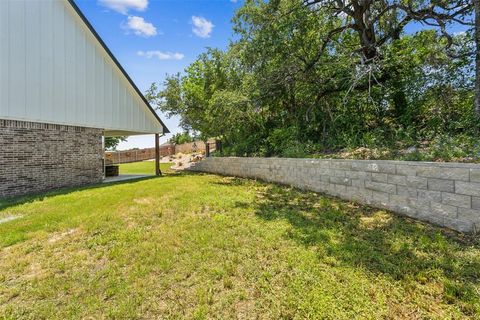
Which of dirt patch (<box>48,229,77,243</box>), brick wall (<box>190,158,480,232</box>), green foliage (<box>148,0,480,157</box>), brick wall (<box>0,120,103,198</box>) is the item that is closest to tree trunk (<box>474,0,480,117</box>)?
green foliage (<box>148,0,480,157</box>)

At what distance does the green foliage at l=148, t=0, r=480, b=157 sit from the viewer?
19.7 feet

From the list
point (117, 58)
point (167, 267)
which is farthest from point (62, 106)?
point (167, 267)

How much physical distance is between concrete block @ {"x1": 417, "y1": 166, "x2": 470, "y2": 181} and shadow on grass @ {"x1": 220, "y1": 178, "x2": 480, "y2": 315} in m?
0.77

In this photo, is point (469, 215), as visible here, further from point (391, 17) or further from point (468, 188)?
point (391, 17)

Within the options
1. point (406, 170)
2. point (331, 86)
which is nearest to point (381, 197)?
point (406, 170)

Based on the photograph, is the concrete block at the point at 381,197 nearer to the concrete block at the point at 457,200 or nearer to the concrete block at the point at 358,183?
the concrete block at the point at 358,183

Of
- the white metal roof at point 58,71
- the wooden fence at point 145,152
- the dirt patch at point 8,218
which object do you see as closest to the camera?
the dirt patch at point 8,218

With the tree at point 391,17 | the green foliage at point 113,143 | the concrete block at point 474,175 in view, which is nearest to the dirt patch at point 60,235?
the concrete block at point 474,175

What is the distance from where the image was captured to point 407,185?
436 centimetres

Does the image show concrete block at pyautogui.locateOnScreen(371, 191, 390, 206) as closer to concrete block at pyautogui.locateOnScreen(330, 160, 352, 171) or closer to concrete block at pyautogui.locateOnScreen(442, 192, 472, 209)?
concrete block at pyautogui.locateOnScreen(330, 160, 352, 171)

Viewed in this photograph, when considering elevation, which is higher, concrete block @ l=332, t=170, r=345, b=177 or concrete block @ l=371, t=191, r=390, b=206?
concrete block @ l=332, t=170, r=345, b=177

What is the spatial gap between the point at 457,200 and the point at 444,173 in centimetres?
42

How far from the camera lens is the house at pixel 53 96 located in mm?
7316

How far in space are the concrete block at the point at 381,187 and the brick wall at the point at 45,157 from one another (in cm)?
959
